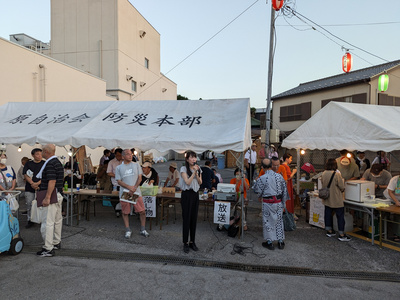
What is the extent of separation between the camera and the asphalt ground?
351 centimetres

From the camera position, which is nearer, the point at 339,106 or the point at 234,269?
the point at 234,269

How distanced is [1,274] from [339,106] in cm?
795

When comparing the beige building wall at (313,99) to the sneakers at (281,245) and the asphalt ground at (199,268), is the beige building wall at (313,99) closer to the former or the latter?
the asphalt ground at (199,268)

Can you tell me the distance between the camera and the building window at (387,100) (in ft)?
48.8

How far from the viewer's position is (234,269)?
4223 millimetres

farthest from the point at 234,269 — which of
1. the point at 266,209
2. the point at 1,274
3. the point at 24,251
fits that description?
the point at 24,251

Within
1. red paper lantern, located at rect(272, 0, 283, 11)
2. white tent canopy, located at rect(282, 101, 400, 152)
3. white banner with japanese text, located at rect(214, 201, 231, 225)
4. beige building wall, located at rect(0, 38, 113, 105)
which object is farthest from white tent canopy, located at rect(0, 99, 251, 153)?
red paper lantern, located at rect(272, 0, 283, 11)

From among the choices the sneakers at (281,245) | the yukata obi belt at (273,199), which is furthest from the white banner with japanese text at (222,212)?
the sneakers at (281,245)

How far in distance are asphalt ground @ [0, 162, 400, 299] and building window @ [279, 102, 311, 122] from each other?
14228 mm

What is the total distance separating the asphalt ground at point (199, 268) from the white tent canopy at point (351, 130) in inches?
86.1

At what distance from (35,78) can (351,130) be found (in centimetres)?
1151

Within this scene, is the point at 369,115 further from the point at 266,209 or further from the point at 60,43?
the point at 60,43

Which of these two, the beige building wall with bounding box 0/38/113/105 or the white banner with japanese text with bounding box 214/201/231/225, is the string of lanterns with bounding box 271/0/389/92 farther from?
the beige building wall with bounding box 0/38/113/105

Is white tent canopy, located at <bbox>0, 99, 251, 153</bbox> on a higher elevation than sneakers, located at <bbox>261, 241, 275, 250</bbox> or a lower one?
higher
